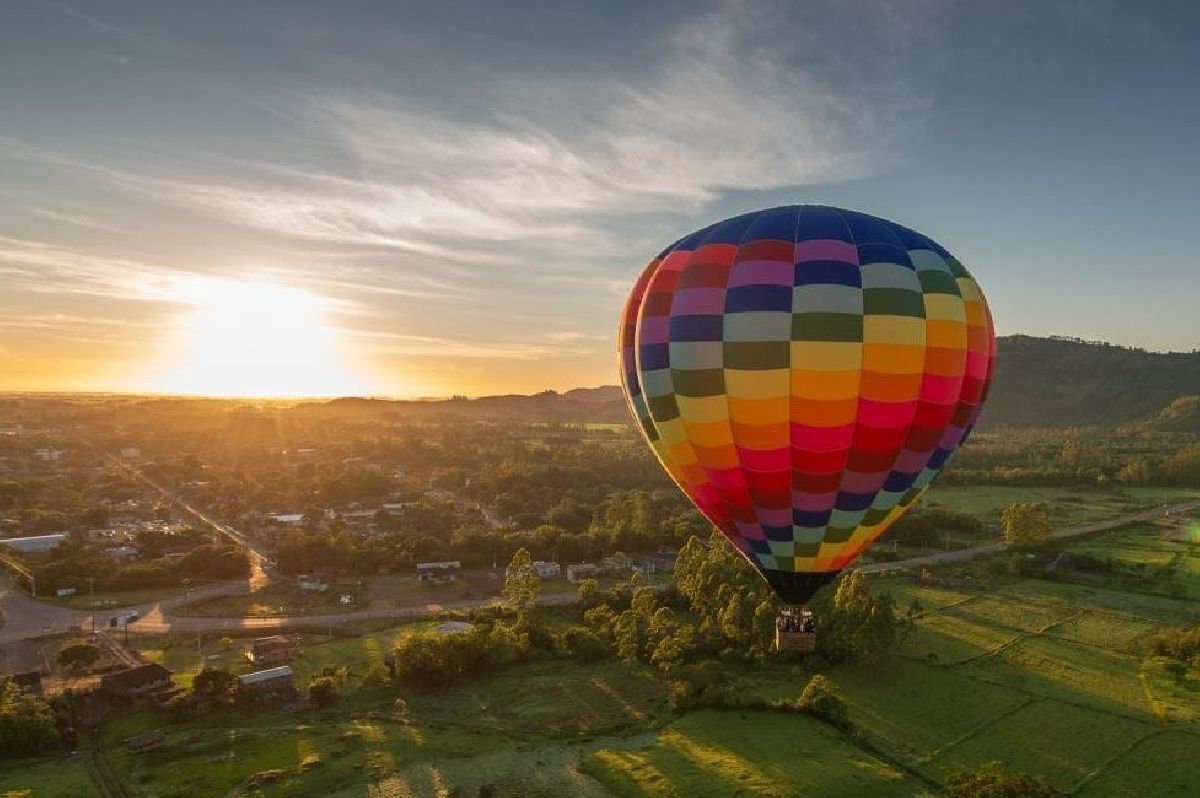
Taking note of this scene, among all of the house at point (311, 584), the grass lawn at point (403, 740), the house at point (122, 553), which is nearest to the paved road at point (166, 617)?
the house at point (311, 584)

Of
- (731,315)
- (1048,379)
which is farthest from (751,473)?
(1048,379)

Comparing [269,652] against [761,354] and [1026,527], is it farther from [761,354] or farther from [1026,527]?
[1026,527]

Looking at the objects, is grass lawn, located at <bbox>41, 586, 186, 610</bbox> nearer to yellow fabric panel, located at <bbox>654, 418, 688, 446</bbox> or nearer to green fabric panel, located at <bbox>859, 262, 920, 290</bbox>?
yellow fabric panel, located at <bbox>654, 418, 688, 446</bbox>

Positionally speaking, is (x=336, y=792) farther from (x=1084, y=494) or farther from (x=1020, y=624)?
(x=1084, y=494)

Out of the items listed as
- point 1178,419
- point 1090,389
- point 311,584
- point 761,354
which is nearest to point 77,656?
point 311,584

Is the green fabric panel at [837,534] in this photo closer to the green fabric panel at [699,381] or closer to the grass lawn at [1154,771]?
the green fabric panel at [699,381]

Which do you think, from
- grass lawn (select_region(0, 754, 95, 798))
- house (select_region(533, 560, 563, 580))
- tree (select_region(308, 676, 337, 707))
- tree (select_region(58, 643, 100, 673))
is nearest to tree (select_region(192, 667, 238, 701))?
tree (select_region(308, 676, 337, 707))

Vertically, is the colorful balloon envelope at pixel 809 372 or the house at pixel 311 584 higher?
the colorful balloon envelope at pixel 809 372

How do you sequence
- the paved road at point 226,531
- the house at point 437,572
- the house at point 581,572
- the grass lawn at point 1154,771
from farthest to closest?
the paved road at point 226,531
the house at point 581,572
the house at point 437,572
the grass lawn at point 1154,771
